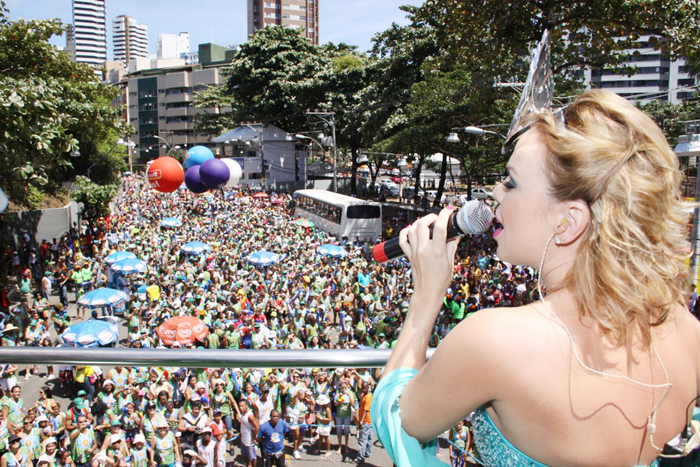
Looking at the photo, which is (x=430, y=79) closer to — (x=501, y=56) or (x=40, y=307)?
(x=501, y=56)

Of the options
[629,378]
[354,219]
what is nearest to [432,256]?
[629,378]

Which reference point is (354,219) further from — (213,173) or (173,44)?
(173,44)

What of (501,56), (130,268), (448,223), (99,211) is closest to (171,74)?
(99,211)

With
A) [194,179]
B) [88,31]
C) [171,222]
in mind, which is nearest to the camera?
[194,179]

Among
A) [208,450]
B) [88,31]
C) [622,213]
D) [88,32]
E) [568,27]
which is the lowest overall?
[208,450]

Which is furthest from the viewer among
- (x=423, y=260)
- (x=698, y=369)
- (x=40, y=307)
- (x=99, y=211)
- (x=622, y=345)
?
(x=99, y=211)

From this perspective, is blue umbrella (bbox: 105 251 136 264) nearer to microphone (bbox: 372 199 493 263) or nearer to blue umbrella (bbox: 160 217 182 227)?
blue umbrella (bbox: 160 217 182 227)

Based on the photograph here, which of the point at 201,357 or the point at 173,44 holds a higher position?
the point at 173,44

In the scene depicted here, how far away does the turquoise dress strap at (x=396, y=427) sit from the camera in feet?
3.30

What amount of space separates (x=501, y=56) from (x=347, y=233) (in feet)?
39.4

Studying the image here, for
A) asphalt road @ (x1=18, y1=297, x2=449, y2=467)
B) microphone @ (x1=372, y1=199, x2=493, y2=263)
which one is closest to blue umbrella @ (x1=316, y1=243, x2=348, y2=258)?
asphalt road @ (x1=18, y1=297, x2=449, y2=467)

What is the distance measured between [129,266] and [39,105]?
590cm

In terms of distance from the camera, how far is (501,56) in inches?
409

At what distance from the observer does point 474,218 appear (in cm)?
118
